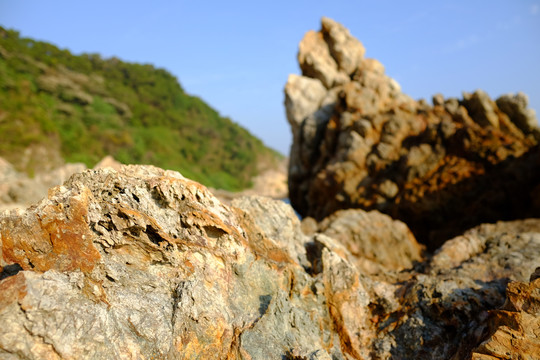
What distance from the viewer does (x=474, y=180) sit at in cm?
1675

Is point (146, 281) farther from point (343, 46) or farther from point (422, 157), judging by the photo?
point (343, 46)

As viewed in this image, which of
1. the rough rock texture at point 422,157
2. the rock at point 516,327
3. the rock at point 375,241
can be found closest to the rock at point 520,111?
the rough rock texture at point 422,157

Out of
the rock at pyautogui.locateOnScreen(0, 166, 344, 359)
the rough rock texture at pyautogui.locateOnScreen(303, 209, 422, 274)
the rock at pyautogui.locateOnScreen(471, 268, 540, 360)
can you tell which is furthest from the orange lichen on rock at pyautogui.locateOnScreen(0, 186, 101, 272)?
the rough rock texture at pyautogui.locateOnScreen(303, 209, 422, 274)

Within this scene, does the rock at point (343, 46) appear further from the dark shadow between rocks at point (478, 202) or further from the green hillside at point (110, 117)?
the green hillside at point (110, 117)

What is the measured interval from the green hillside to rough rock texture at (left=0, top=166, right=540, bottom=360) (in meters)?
26.1

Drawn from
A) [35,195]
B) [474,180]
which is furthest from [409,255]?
[35,195]

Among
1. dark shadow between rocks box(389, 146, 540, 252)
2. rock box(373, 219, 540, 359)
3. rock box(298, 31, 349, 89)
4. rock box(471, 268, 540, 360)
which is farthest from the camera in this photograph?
rock box(298, 31, 349, 89)

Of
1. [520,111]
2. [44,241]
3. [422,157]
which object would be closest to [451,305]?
[44,241]

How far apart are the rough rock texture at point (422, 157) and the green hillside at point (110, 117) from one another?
47.5 ft

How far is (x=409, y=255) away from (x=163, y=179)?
7.51 metres

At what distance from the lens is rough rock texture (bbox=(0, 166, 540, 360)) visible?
13.9 ft

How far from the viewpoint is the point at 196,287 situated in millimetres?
5191

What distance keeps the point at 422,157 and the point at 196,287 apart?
52.2ft

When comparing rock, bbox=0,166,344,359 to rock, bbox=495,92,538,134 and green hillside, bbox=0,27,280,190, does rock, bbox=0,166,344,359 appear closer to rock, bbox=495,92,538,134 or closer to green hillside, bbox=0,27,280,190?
rock, bbox=495,92,538,134
